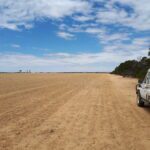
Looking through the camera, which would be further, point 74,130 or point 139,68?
point 139,68

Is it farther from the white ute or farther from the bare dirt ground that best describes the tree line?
the bare dirt ground

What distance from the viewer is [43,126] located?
1073 cm

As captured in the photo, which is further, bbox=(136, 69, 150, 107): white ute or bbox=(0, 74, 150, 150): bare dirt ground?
bbox=(136, 69, 150, 107): white ute

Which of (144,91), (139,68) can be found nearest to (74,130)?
(144,91)

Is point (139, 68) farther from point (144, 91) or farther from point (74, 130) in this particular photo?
point (74, 130)

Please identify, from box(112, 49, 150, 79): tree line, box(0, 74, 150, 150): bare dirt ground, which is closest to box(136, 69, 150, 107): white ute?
box(0, 74, 150, 150): bare dirt ground

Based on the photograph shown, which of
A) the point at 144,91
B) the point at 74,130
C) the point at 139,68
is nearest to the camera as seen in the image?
the point at 74,130

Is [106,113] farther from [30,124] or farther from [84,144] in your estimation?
[84,144]

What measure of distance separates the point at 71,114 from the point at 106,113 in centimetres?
140

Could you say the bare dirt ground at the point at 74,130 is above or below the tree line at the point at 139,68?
below

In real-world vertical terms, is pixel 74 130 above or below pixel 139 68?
below

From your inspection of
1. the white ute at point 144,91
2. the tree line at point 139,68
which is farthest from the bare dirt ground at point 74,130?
the tree line at point 139,68

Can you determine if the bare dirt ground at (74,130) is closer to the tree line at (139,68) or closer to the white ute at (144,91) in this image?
the white ute at (144,91)

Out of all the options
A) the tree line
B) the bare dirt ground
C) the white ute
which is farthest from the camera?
the tree line
